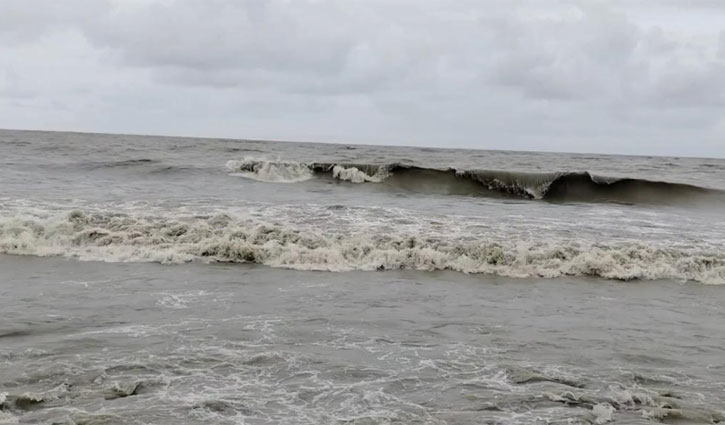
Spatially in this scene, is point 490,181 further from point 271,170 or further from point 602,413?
point 602,413

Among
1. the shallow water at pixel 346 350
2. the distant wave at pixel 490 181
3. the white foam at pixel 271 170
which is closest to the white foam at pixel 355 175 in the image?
the distant wave at pixel 490 181

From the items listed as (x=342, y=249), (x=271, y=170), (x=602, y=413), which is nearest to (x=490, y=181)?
(x=271, y=170)

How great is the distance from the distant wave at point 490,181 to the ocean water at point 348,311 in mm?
5003

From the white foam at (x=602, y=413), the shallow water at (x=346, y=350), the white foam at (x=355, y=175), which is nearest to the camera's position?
the white foam at (x=602, y=413)

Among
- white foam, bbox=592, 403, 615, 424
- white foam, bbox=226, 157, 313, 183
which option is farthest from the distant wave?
white foam, bbox=592, 403, 615, 424

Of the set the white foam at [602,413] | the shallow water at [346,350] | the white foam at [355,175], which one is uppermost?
the white foam at [355,175]

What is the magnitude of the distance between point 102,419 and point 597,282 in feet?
26.1

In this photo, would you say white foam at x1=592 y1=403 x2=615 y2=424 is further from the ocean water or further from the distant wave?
the distant wave

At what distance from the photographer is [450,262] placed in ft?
37.1

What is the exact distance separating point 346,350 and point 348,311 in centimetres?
155

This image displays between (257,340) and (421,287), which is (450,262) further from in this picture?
(257,340)

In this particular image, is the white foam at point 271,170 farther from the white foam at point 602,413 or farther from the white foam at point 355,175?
the white foam at point 602,413

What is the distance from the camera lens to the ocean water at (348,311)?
526 centimetres

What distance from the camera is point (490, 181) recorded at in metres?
24.8
